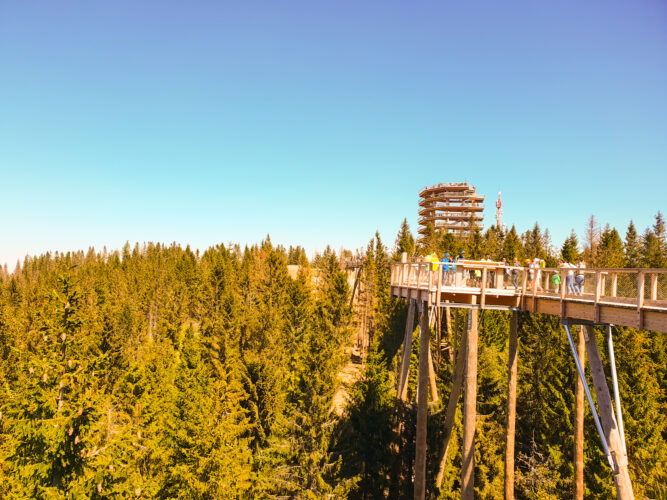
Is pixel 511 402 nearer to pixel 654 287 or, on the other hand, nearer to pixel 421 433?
pixel 421 433

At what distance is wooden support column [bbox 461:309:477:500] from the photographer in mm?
13242

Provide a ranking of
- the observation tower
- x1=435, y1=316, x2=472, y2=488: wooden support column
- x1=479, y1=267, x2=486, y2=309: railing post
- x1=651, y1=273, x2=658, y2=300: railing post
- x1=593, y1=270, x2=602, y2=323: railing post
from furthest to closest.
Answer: the observation tower, x1=435, y1=316, x2=472, y2=488: wooden support column, x1=479, y1=267, x2=486, y2=309: railing post, x1=593, y1=270, x2=602, y2=323: railing post, x1=651, y1=273, x2=658, y2=300: railing post

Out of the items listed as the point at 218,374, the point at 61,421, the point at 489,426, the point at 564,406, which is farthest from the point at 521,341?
the point at 61,421

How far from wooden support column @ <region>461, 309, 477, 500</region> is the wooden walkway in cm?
102

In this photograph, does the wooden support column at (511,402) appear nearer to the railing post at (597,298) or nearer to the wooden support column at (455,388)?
the wooden support column at (455,388)

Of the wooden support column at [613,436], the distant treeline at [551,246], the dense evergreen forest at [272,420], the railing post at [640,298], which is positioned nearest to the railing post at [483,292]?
the wooden support column at [613,436]

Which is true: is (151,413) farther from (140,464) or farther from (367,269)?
(367,269)

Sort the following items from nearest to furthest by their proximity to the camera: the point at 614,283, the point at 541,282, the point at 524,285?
the point at 614,283, the point at 524,285, the point at 541,282

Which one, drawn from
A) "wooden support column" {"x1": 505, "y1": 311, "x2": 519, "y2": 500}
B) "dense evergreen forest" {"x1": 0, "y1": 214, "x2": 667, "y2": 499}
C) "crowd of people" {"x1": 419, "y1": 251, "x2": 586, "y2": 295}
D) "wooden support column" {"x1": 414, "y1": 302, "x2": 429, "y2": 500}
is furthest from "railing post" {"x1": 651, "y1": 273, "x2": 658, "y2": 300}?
"dense evergreen forest" {"x1": 0, "y1": 214, "x2": 667, "y2": 499}

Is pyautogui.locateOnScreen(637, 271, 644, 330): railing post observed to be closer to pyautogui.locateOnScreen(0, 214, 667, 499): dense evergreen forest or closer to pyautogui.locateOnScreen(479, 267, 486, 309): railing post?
pyautogui.locateOnScreen(479, 267, 486, 309): railing post

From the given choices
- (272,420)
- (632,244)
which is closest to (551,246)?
(632,244)

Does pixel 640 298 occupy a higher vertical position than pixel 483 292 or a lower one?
higher

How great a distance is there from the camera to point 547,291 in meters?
12.7

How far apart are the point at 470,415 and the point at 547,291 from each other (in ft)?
16.2
